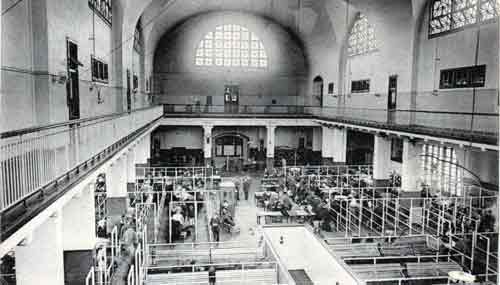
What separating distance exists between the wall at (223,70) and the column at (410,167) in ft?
52.7

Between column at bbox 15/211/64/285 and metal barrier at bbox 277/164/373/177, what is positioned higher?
column at bbox 15/211/64/285

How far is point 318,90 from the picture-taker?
31812mm

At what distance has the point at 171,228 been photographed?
44.0 feet

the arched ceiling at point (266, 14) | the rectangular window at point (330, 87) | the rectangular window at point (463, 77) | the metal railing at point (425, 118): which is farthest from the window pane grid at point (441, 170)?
the arched ceiling at point (266, 14)

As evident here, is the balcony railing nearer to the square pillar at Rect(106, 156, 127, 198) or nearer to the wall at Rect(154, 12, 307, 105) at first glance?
the square pillar at Rect(106, 156, 127, 198)

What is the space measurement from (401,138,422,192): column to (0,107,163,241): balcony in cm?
1127

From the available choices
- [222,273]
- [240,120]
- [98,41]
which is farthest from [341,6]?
[222,273]

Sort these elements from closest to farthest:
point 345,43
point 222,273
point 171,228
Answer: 1. point 222,273
2. point 171,228
3. point 345,43

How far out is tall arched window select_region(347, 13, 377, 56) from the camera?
76.3ft

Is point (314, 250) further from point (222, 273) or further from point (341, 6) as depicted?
point (341, 6)

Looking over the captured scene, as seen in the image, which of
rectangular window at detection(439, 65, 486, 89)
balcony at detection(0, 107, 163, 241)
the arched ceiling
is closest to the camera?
balcony at detection(0, 107, 163, 241)

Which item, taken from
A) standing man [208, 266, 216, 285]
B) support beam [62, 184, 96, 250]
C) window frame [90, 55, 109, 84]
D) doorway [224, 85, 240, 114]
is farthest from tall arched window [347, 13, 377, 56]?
support beam [62, 184, 96, 250]

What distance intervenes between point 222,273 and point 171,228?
398 cm

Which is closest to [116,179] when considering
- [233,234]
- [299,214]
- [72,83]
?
[72,83]
